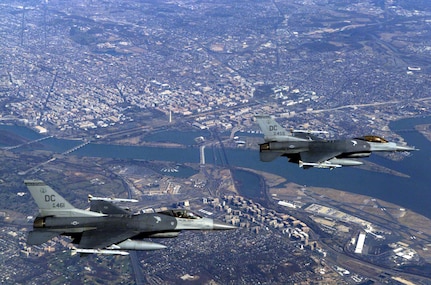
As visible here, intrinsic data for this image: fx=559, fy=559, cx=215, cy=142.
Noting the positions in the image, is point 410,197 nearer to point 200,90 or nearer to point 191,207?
point 191,207

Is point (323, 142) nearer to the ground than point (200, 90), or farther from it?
farther from it

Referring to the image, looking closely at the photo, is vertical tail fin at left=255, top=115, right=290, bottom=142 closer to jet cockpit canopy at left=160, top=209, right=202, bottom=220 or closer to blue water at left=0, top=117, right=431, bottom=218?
jet cockpit canopy at left=160, top=209, right=202, bottom=220

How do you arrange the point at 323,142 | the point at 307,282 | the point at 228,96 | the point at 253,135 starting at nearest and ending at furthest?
the point at 323,142
the point at 307,282
the point at 253,135
the point at 228,96

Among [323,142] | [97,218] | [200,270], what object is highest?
[323,142]

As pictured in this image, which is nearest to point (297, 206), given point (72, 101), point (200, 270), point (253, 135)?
point (200, 270)

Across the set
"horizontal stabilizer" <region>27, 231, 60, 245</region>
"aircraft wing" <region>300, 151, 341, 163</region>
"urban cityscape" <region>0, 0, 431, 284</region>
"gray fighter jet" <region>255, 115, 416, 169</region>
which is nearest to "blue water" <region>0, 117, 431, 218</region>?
"urban cityscape" <region>0, 0, 431, 284</region>

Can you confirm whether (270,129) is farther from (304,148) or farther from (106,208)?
(106,208)

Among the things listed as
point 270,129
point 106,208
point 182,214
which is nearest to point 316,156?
point 270,129
